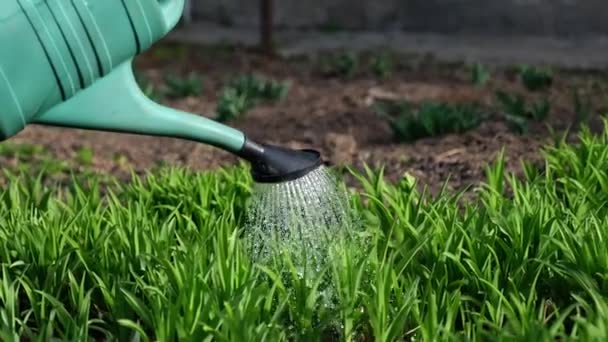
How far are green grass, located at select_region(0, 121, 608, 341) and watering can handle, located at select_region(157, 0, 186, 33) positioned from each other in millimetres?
441

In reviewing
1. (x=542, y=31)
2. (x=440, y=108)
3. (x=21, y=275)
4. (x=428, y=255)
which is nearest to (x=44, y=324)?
(x=21, y=275)

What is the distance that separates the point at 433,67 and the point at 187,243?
422 cm

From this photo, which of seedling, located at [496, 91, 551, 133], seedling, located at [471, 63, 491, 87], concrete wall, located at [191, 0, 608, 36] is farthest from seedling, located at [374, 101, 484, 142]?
concrete wall, located at [191, 0, 608, 36]

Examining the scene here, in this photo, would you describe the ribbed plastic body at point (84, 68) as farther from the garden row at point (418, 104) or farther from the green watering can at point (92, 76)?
the garden row at point (418, 104)

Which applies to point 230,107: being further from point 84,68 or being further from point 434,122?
point 84,68

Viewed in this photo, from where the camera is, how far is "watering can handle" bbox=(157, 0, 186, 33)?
2.49 m

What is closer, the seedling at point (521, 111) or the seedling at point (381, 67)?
the seedling at point (521, 111)

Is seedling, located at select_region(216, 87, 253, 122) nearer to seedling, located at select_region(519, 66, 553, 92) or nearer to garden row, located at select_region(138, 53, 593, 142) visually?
garden row, located at select_region(138, 53, 593, 142)

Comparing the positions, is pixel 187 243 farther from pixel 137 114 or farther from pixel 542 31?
pixel 542 31

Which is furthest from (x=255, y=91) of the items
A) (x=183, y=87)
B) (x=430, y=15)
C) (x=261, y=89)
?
(x=430, y=15)

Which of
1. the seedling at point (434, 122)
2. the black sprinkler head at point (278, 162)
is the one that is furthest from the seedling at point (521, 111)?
the black sprinkler head at point (278, 162)

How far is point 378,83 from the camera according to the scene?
6.08 meters

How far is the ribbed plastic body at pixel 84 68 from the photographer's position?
7.43 ft

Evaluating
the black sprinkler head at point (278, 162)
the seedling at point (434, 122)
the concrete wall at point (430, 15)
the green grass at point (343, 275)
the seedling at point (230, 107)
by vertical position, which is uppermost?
the black sprinkler head at point (278, 162)
